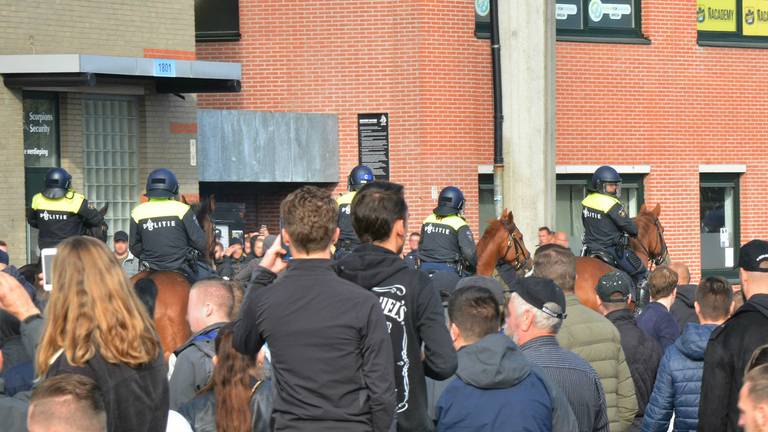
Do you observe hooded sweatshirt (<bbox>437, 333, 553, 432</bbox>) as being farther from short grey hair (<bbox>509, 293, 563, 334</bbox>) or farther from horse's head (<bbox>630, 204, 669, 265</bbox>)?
horse's head (<bbox>630, 204, 669, 265</bbox>)

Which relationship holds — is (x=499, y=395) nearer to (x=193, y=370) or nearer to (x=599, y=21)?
(x=193, y=370)

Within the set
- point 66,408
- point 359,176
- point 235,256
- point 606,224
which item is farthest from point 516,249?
point 66,408

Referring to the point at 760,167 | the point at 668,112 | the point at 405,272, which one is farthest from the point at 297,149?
the point at 405,272

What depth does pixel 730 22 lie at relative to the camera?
26406 mm

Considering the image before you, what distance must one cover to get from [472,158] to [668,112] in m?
4.91

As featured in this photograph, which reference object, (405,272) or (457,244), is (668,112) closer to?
(457,244)

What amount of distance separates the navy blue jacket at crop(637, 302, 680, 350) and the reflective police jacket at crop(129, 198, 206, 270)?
4582mm

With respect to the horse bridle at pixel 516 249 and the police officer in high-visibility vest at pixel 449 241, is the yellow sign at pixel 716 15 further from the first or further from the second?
the police officer in high-visibility vest at pixel 449 241

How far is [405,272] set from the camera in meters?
5.42

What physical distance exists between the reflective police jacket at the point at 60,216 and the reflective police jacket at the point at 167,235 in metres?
1.19

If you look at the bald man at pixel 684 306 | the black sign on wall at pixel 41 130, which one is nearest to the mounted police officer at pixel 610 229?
the bald man at pixel 684 306

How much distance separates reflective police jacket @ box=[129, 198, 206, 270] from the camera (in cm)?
1195

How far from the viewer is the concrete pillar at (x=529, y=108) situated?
901 inches

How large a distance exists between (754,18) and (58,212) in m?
18.0
